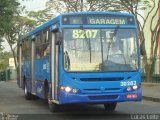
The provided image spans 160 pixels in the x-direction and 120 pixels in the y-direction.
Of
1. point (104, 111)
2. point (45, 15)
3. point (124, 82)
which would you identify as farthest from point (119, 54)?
point (45, 15)

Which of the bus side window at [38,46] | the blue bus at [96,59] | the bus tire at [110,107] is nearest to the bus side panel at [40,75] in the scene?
the bus side window at [38,46]

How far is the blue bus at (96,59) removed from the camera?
14.3 meters

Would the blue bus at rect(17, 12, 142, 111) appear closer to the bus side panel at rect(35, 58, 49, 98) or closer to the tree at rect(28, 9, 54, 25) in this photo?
the bus side panel at rect(35, 58, 49, 98)

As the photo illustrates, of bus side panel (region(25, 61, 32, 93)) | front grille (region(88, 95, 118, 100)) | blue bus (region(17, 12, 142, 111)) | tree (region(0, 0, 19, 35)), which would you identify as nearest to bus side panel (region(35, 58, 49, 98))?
bus side panel (region(25, 61, 32, 93))

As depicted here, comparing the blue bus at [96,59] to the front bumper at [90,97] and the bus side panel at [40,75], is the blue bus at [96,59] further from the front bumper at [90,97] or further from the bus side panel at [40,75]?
the bus side panel at [40,75]

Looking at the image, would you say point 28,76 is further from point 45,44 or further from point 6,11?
point 6,11

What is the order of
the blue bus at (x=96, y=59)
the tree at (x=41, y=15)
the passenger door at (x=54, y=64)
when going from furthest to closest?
the tree at (x=41, y=15) → the passenger door at (x=54, y=64) → the blue bus at (x=96, y=59)

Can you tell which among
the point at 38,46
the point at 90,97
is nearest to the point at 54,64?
the point at 90,97

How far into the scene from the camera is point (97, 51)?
1448 centimetres

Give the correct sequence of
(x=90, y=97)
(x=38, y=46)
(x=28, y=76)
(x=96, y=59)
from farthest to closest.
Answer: (x=28, y=76)
(x=38, y=46)
(x=96, y=59)
(x=90, y=97)

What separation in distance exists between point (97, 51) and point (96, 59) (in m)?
0.26

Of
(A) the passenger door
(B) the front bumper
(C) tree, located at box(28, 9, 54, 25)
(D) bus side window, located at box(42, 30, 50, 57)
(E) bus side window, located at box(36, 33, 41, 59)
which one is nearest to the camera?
(B) the front bumper

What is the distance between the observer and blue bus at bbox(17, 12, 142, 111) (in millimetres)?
14289

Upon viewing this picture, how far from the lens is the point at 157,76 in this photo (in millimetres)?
33844
